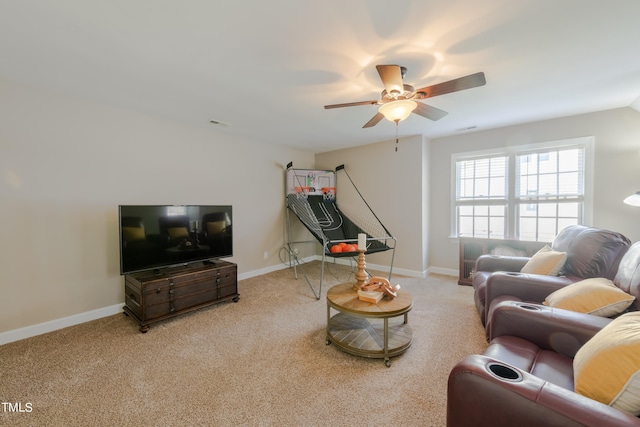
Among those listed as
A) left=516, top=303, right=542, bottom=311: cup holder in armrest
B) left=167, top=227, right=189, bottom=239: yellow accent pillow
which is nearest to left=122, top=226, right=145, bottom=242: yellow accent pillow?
left=167, top=227, right=189, bottom=239: yellow accent pillow

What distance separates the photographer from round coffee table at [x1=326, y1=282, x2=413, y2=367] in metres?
2.00

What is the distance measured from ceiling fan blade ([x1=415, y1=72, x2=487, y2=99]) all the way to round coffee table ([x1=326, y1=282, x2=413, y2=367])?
1.70 m

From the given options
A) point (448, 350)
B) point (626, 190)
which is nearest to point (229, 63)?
point (448, 350)

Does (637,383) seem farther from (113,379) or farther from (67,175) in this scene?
(67,175)

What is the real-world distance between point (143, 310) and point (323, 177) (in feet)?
11.7

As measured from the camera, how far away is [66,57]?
198 centimetres

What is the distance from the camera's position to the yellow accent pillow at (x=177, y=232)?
2976 mm

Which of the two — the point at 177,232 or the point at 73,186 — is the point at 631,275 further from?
the point at 73,186

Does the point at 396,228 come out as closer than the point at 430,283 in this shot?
No

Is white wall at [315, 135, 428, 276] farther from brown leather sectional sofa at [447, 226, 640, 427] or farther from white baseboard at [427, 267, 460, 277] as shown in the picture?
brown leather sectional sofa at [447, 226, 640, 427]

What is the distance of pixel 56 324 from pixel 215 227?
178 cm

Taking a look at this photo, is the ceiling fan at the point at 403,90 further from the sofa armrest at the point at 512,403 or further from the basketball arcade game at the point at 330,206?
the basketball arcade game at the point at 330,206

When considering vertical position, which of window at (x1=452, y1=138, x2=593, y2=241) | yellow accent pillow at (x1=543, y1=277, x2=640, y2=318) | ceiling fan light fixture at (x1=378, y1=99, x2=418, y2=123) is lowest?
yellow accent pillow at (x1=543, y1=277, x2=640, y2=318)

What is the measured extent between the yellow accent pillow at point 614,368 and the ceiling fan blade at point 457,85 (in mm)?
1510
